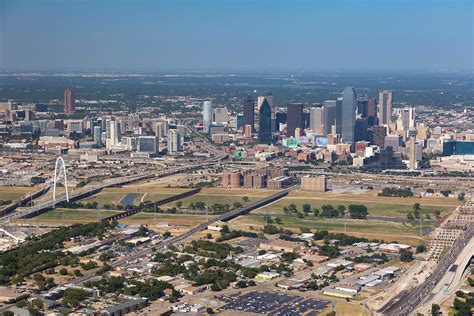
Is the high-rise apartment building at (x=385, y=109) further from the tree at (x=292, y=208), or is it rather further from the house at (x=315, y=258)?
the house at (x=315, y=258)

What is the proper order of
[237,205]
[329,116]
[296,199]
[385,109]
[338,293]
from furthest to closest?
[385,109] → [329,116] → [296,199] → [237,205] → [338,293]

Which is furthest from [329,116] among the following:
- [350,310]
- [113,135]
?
[350,310]

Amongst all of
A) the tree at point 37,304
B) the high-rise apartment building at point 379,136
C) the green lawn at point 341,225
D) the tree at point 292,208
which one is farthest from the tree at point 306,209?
the high-rise apartment building at point 379,136

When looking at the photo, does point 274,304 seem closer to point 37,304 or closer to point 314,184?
point 37,304

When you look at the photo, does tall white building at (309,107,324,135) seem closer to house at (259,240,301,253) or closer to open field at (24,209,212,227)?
open field at (24,209,212,227)

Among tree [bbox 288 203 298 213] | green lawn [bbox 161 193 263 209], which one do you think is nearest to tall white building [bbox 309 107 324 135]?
green lawn [bbox 161 193 263 209]

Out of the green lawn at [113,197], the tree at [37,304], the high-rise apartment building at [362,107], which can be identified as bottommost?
the green lawn at [113,197]

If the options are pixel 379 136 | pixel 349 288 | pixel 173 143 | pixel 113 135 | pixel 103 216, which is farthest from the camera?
pixel 113 135
